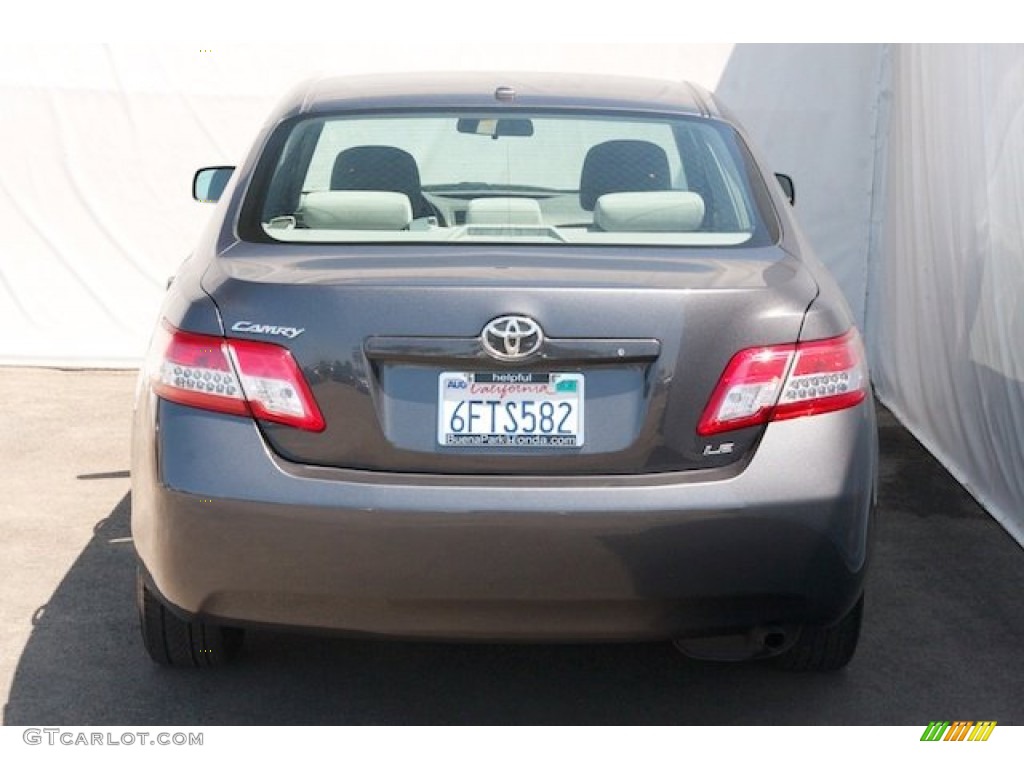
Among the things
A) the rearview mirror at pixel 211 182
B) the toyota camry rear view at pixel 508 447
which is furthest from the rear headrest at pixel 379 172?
the toyota camry rear view at pixel 508 447

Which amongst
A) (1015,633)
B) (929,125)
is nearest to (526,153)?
(929,125)

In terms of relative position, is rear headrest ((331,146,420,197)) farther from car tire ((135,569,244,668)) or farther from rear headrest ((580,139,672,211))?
car tire ((135,569,244,668))

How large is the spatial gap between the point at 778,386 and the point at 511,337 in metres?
0.60

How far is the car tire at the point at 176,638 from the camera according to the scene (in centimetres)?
422

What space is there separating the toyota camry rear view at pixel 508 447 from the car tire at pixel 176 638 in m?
0.50

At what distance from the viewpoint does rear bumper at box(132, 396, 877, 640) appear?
Result: 341 centimetres

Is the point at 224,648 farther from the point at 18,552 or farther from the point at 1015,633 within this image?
the point at 1015,633

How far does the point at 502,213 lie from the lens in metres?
4.45

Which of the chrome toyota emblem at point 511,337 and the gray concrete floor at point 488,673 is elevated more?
the chrome toyota emblem at point 511,337

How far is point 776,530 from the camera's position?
11.4 feet

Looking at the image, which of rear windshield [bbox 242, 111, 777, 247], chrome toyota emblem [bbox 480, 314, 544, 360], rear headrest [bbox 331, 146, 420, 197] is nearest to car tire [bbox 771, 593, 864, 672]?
rear windshield [bbox 242, 111, 777, 247]

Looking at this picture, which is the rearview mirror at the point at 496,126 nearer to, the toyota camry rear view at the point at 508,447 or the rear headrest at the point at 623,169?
the rear headrest at the point at 623,169

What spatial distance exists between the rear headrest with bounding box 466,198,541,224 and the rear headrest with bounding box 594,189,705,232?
0.24 meters
